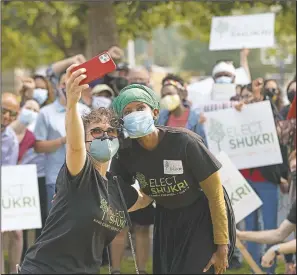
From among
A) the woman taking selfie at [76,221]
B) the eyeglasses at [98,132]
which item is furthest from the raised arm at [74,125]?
the eyeglasses at [98,132]

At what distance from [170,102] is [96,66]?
186 inches

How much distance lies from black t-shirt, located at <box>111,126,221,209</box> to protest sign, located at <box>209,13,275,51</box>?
4.93m

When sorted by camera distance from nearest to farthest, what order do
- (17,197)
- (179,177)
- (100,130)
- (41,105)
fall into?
(100,130)
(179,177)
(17,197)
(41,105)

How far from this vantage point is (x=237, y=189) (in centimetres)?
839

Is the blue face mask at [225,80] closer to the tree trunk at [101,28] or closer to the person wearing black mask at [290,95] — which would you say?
the person wearing black mask at [290,95]

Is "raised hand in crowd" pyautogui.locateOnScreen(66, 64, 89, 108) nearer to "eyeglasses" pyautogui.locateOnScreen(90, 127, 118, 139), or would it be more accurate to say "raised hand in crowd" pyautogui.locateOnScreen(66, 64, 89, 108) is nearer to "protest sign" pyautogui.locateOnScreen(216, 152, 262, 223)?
"eyeglasses" pyautogui.locateOnScreen(90, 127, 118, 139)

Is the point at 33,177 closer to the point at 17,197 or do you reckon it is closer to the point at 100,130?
the point at 17,197

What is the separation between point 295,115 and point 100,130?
4.37 m

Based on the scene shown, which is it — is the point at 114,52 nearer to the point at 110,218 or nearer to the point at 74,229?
the point at 110,218

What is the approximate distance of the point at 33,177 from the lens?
343 inches

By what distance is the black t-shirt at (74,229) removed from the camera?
A: 4566 millimetres

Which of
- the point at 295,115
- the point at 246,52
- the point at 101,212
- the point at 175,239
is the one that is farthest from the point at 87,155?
the point at 246,52

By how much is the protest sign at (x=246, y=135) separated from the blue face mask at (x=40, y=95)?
178cm

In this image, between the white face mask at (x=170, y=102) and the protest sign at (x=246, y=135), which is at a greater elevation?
the white face mask at (x=170, y=102)
